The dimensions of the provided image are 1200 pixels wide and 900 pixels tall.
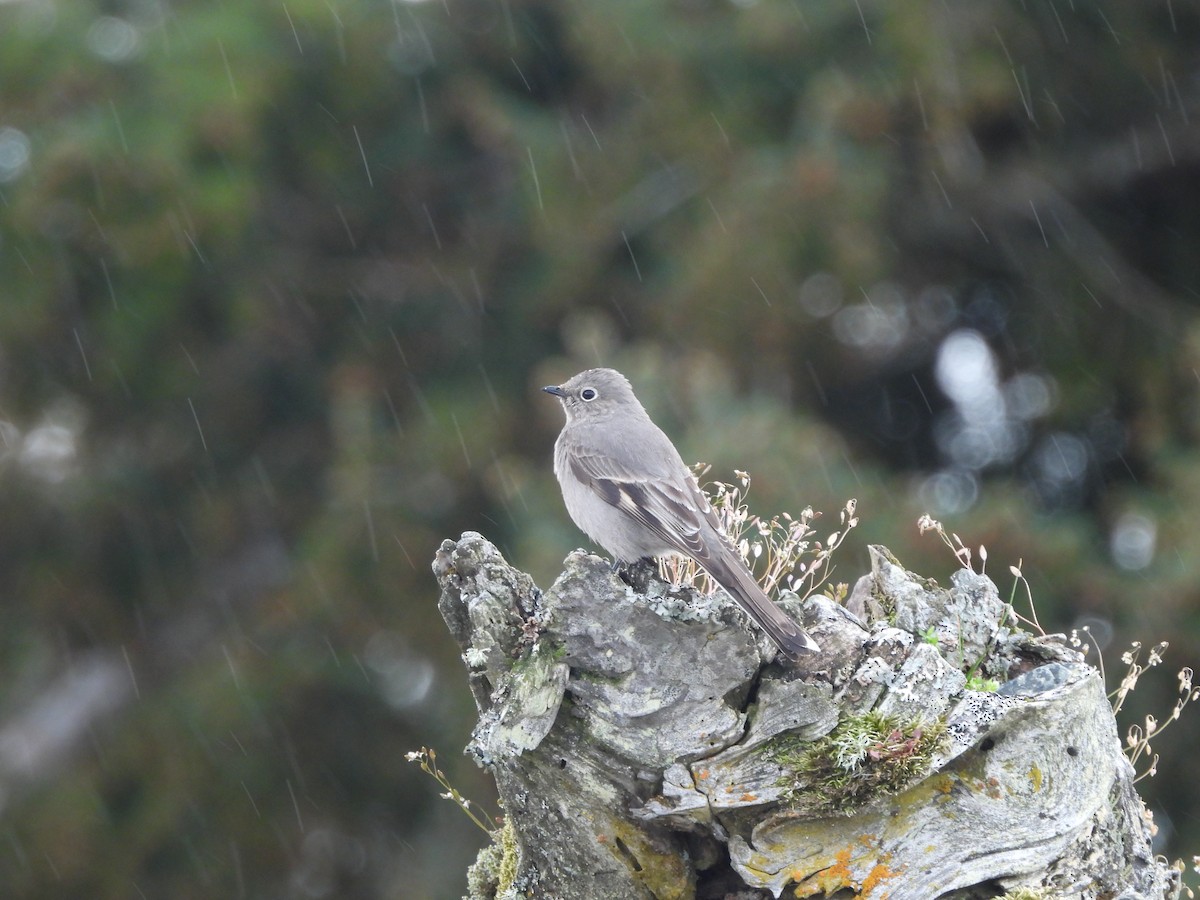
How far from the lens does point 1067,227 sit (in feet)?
42.5

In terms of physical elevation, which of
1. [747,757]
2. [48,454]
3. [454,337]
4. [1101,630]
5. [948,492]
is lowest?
[48,454]

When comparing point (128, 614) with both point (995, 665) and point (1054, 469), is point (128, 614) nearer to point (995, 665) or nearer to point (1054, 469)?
point (1054, 469)

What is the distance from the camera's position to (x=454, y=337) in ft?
48.2

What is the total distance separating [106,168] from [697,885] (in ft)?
31.7

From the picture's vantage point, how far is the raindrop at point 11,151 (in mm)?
13039

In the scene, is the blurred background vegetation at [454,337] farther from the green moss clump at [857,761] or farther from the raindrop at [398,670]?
the green moss clump at [857,761]

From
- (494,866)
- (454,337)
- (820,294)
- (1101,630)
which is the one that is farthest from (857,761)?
(454,337)

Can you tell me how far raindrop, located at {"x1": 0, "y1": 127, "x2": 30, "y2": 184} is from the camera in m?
13.0

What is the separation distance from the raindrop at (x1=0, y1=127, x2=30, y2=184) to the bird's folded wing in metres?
8.36

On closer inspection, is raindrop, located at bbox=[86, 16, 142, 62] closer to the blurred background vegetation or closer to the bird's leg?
the blurred background vegetation

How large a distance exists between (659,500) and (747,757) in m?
2.02

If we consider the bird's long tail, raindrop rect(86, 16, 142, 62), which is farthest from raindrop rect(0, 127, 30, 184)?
the bird's long tail

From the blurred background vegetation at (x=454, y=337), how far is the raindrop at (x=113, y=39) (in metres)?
0.05

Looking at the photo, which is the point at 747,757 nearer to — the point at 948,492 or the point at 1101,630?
the point at 1101,630
